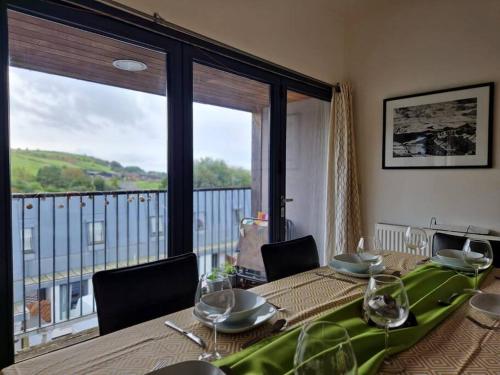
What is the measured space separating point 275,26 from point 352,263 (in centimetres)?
207

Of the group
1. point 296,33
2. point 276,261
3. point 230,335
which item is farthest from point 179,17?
point 230,335

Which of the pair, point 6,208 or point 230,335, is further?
point 6,208

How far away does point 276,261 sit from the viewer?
5.45ft

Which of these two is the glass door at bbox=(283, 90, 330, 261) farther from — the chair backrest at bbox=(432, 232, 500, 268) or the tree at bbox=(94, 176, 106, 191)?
the tree at bbox=(94, 176, 106, 191)

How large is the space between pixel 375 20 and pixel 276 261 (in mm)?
2807

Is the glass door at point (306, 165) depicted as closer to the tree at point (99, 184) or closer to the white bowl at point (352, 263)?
the white bowl at point (352, 263)

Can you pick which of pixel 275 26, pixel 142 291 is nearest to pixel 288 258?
pixel 142 291

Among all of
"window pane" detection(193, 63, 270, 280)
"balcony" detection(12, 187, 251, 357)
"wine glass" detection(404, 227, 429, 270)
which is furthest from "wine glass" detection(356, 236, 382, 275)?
"window pane" detection(193, 63, 270, 280)

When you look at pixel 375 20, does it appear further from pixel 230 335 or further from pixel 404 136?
pixel 230 335

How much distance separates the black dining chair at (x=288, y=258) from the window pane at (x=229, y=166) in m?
0.89

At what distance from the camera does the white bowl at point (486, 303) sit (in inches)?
44.7

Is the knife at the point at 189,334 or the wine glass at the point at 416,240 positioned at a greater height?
the wine glass at the point at 416,240

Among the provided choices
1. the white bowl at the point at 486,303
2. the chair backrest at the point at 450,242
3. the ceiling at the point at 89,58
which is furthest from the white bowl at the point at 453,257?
the ceiling at the point at 89,58

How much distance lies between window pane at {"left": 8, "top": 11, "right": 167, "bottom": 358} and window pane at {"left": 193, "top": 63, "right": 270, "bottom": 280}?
319mm
